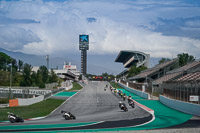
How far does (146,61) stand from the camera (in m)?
142

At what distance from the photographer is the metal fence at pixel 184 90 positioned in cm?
2677

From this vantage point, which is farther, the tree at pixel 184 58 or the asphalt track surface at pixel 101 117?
the tree at pixel 184 58

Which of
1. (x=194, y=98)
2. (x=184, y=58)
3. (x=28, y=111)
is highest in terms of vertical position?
(x=184, y=58)

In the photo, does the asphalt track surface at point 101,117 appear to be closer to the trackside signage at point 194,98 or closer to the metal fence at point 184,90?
the trackside signage at point 194,98

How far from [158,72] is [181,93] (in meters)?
57.3

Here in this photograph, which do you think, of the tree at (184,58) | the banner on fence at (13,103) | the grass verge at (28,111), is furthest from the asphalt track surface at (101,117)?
the tree at (184,58)

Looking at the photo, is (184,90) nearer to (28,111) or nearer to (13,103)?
(28,111)

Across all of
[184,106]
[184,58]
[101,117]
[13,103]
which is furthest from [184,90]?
[184,58]

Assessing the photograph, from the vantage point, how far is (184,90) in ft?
98.4

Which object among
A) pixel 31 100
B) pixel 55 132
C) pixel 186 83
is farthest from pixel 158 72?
pixel 55 132

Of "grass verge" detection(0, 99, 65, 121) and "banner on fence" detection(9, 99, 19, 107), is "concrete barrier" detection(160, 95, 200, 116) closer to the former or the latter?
"grass verge" detection(0, 99, 65, 121)

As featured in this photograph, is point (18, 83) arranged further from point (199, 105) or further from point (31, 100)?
point (199, 105)

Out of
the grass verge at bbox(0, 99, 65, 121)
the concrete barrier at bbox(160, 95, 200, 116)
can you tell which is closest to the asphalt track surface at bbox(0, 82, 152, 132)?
the grass verge at bbox(0, 99, 65, 121)

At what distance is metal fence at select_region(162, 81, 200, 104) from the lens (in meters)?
26.8
